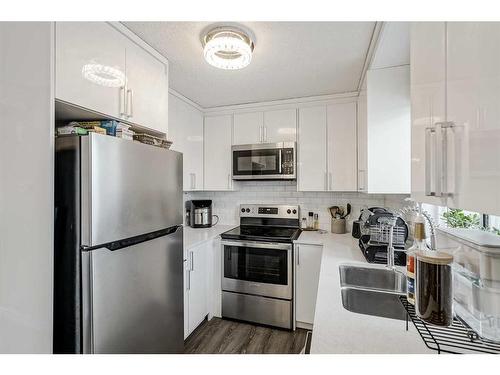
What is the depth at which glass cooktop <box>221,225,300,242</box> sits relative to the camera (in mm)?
2225

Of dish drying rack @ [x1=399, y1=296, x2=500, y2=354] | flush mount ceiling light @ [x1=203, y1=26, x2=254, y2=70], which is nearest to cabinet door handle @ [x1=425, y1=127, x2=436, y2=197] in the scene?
dish drying rack @ [x1=399, y1=296, x2=500, y2=354]

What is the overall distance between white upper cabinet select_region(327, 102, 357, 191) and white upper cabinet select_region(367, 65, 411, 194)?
63 cm

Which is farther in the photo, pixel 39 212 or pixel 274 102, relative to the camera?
pixel 274 102

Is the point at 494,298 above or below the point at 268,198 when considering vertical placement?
below

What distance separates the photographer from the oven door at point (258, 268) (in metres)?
2.18

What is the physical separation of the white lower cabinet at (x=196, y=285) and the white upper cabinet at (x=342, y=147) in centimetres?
142

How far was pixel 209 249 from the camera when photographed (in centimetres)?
231

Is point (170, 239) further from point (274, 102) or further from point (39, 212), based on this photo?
point (274, 102)

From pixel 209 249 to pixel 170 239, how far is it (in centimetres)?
90

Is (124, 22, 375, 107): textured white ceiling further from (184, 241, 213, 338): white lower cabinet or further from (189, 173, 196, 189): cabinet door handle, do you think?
(184, 241, 213, 338): white lower cabinet

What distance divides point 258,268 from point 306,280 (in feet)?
1.48

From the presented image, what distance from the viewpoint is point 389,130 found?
166 centimetres

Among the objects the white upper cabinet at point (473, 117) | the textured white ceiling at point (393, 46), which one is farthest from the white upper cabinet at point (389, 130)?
the white upper cabinet at point (473, 117)
